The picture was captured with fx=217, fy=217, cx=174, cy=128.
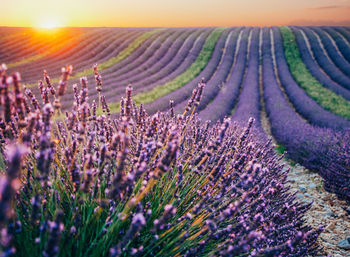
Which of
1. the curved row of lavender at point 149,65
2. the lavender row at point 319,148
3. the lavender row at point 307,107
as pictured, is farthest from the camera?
the curved row of lavender at point 149,65

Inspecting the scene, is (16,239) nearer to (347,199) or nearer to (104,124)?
(104,124)

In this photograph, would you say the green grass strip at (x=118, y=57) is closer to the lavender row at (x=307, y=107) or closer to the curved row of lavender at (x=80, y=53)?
the curved row of lavender at (x=80, y=53)

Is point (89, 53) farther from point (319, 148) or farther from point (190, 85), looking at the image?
point (319, 148)

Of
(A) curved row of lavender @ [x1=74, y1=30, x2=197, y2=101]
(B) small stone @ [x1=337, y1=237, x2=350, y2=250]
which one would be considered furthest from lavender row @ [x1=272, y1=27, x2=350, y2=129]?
(A) curved row of lavender @ [x1=74, y1=30, x2=197, y2=101]

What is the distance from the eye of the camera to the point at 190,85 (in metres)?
12.5

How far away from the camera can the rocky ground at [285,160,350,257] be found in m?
2.34

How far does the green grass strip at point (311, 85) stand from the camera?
9.37 meters

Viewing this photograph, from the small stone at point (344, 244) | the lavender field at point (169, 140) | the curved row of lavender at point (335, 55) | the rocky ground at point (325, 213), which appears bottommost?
the rocky ground at point (325, 213)

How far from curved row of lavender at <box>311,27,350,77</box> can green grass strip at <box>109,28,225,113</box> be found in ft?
34.3

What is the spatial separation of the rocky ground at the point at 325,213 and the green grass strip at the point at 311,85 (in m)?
5.67

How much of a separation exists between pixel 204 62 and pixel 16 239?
19.8m

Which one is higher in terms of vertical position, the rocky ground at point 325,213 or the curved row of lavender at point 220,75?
the curved row of lavender at point 220,75

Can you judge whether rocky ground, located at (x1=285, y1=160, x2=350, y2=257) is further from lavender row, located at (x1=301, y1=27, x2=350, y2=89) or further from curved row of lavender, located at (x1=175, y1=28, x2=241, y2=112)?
lavender row, located at (x1=301, y1=27, x2=350, y2=89)

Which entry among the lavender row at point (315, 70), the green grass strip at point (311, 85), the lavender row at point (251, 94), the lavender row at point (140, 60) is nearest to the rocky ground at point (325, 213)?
the lavender row at point (251, 94)
